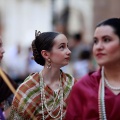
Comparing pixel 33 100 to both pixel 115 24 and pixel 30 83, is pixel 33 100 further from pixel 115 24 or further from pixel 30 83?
pixel 115 24

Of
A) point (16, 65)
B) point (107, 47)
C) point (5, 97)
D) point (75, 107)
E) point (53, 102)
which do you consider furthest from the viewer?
point (16, 65)

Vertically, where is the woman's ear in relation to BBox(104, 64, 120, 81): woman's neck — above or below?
below

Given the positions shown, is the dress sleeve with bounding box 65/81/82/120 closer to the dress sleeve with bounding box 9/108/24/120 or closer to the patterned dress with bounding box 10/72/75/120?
the patterned dress with bounding box 10/72/75/120

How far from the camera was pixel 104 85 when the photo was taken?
4.98 meters

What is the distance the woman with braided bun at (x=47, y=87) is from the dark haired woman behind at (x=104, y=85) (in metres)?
0.92

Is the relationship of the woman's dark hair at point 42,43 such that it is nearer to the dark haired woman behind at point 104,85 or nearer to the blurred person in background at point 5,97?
the blurred person in background at point 5,97

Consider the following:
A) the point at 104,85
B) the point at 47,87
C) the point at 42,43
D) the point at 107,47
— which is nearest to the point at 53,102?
the point at 47,87

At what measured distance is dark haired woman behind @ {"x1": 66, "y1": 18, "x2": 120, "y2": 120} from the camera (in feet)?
16.0

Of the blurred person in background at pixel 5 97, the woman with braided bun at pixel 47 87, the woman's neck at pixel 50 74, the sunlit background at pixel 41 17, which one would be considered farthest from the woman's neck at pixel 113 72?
the sunlit background at pixel 41 17

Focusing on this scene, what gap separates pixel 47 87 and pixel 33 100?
0.18 m

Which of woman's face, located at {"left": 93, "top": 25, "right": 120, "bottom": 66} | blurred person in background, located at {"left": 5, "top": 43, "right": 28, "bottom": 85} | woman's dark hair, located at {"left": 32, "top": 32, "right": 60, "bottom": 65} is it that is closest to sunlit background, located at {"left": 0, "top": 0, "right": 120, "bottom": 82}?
blurred person in background, located at {"left": 5, "top": 43, "right": 28, "bottom": 85}

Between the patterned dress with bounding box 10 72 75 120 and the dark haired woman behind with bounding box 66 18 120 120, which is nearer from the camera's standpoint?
the dark haired woman behind with bounding box 66 18 120 120

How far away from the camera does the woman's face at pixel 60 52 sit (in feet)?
19.7

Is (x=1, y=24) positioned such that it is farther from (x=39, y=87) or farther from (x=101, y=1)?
(x=39, y=87)
